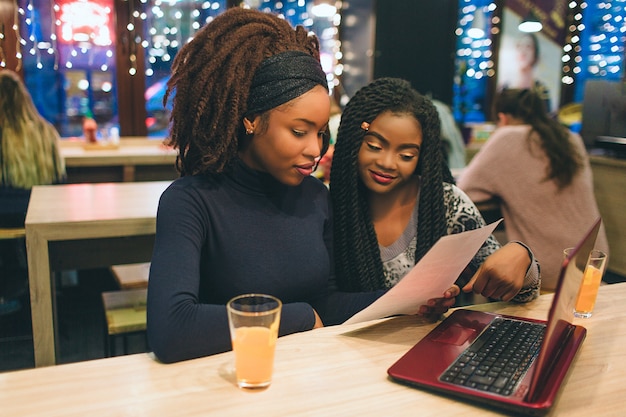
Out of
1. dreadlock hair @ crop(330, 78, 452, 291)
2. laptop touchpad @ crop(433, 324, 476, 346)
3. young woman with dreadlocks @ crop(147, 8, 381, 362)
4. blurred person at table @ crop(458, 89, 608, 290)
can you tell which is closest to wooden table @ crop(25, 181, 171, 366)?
young woman with dreadlocks @ crop(147, 8, 381, 362)

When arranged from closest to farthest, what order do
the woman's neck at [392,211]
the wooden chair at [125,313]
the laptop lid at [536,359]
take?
the laptop lid at [536,359], the woman's neck at [392,211], the wooden chair at [125,313]

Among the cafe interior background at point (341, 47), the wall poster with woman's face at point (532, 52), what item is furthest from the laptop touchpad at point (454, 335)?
the wall poster with woman's face at point (532, 52)

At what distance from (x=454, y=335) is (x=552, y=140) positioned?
160 centimetres

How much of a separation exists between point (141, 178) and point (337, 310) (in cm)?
301

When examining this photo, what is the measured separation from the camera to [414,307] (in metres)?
1.13

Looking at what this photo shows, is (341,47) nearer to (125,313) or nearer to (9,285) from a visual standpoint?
(9,285)

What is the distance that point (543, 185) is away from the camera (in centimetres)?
238

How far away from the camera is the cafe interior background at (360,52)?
4.19 meters

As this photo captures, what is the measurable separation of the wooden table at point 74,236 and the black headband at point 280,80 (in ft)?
2.53

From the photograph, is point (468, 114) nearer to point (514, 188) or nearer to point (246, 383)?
point (514, 188)

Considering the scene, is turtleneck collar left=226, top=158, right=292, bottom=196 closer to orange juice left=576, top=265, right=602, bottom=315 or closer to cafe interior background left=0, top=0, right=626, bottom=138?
orange juice left=576, top=265, right=602, bottom=315

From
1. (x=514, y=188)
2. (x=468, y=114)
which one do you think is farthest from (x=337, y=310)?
(x=468, y=114)

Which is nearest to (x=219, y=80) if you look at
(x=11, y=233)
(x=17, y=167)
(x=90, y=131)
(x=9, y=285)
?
(x=11, y=233)

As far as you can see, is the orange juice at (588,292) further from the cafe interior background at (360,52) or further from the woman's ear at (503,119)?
the cafe interior background at (360,52)
